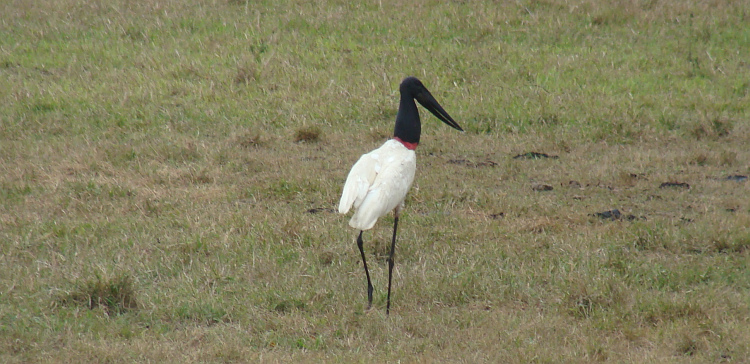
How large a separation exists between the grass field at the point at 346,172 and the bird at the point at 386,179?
→ 1.48ft

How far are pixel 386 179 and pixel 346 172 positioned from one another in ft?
7.76

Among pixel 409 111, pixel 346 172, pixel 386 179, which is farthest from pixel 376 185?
pixel 346 172

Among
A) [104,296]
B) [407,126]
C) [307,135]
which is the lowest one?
[307,135]

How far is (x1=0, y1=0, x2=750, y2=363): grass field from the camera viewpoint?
4.19 m

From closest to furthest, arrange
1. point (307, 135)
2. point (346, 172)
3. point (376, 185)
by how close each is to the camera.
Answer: point (376, 185) < point (346, 172) < point (307, 135)

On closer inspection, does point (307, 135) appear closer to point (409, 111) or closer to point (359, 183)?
point (409, 111)

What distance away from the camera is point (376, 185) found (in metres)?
4.48

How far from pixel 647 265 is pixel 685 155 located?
101 inches

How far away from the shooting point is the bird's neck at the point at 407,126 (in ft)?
16.4

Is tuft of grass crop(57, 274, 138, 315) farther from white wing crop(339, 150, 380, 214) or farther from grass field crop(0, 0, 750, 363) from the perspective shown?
white wing crop(339, 150, 380, 214)

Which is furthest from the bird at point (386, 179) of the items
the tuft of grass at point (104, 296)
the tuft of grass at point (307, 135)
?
the tuft of grass at point (307, 135)

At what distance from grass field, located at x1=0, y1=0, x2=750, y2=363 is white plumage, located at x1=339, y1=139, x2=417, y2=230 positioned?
48 centimetres

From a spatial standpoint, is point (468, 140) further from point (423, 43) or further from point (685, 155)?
point (423, 43)

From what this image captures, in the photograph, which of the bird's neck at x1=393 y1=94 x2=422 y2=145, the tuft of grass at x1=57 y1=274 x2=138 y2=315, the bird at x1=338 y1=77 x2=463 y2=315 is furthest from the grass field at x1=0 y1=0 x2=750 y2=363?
the bird's neck at x1=393 y1=94 x2=422 y2=145
